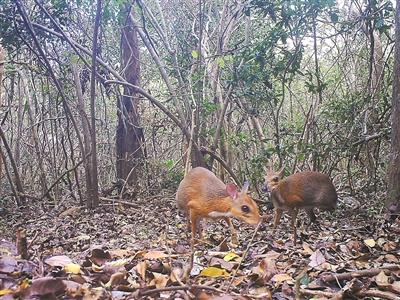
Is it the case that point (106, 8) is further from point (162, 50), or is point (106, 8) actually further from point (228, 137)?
point (162, 50)

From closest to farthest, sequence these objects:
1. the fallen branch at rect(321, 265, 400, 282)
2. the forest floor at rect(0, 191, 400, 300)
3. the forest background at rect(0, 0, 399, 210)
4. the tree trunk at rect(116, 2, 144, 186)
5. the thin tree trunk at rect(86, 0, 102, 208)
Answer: the forest floor at rect(0, 191, 400, 300) → the fallen branch at rect(321, 265, 400, 282) → the forest background at rect(0, 0, 399, 210) → the thin tree trunk at rect(86, 0, 102, 208) → the tree trunk at rect(116, 2, 144, 186)

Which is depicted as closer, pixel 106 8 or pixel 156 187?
pixel 106 8

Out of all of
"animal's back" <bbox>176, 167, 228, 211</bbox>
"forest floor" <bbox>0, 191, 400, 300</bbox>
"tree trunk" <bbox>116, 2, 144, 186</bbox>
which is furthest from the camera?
"tree trunk" <bbox>116, 2, 144, 186</bbox>

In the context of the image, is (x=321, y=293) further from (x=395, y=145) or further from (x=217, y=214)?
(x=217, y=214)

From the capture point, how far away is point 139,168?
35.2 feet

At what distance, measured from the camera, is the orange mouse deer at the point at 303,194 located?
5.88 m

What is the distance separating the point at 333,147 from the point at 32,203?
5.22m

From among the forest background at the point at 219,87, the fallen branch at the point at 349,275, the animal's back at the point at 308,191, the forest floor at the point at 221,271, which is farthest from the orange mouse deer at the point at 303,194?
the fallen branch at the point at 349,275

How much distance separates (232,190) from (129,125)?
5800mm

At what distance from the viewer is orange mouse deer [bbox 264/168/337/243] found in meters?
5.88

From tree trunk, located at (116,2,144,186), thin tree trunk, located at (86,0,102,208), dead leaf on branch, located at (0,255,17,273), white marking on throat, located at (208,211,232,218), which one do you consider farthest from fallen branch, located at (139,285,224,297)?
tree trunk, located at (116,2,144,186)

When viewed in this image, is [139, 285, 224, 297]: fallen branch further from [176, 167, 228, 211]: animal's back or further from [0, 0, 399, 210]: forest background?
[176, 167, 228, 211]: animal's back

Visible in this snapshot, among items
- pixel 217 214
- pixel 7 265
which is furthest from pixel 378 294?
pixel 217 214

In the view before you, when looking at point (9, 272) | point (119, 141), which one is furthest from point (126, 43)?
point (9, 272)
